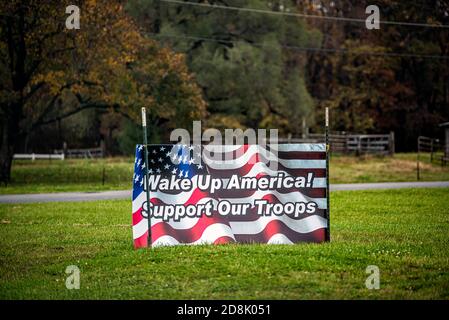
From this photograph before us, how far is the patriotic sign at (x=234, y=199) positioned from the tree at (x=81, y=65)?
994 inches

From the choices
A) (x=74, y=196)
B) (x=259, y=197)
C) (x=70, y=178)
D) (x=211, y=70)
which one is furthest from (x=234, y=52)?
(x=259, y=197)

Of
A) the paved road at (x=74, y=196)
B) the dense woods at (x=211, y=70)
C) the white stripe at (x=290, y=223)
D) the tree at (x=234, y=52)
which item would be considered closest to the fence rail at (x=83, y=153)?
the dense woods at (x=211, y=70)

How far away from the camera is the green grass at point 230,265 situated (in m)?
10.8

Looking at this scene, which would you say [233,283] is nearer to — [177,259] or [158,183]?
[177,259]

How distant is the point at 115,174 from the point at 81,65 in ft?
19.3

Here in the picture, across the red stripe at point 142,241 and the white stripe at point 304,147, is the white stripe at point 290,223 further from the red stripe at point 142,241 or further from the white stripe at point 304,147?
the red stripe at point 142,241

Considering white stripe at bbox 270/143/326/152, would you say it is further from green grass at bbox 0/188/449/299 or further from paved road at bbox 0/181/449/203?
paved road at bbox 0/181/449/203

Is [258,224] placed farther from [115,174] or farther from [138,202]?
[115,174]

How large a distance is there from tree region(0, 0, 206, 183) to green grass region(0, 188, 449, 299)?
2145 centimetres

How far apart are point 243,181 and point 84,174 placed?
29147mm

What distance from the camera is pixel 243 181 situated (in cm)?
1439

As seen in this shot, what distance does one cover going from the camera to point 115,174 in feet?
136

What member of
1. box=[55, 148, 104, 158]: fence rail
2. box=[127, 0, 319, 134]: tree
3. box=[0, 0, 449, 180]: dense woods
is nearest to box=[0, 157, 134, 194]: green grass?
box=[0, 0, 449, 180]: dense woods
